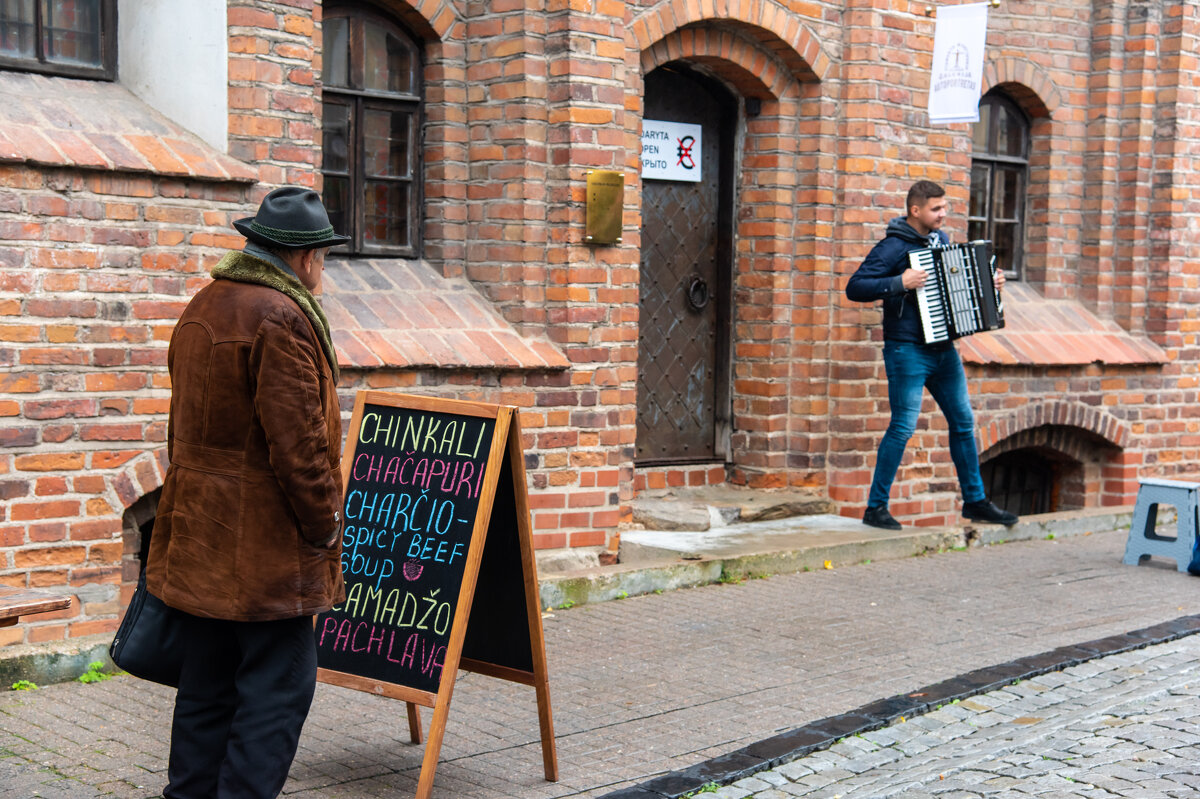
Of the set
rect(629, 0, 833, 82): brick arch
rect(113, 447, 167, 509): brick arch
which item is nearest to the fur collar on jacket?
rect(113, 447, 167, 509): brick arch

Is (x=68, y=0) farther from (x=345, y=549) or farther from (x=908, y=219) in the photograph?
(x=908, y=219)

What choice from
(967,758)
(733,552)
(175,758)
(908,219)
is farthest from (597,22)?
(175,758)

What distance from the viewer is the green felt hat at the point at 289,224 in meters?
3.97

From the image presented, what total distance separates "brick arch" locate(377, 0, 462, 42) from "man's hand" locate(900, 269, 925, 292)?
2954 mm

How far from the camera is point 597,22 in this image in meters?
7.75

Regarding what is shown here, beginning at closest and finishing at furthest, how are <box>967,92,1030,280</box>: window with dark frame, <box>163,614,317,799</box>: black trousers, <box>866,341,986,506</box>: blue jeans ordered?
<box>163,614,317,799</box>: black trousers
<box>866,341,986,506</box>: blue jeans
<box>967,92,1030,280</box>: window with dark frame

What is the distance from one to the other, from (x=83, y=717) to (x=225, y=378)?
6.92 feet

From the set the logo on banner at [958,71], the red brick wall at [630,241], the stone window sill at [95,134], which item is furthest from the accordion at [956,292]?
the stone window sill at [95,134]

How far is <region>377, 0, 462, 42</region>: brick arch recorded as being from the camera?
7.80 meters

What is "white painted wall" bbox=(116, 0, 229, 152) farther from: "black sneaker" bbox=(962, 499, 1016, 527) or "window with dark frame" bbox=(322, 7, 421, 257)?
"black sneaker" bbox=(962, 499, 1016, 527)

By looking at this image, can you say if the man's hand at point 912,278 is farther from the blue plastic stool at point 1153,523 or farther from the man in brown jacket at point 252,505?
the man in brown jacket at point 252,505

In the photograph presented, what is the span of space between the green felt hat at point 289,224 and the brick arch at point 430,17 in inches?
160

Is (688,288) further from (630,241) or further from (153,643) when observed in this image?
(153,643)

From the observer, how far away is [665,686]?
593 centimetres
